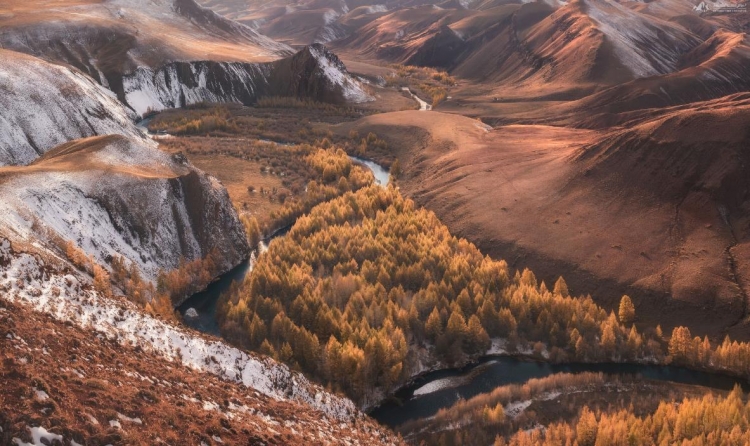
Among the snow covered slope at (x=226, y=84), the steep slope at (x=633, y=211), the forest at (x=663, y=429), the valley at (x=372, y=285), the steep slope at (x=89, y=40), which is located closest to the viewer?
the valley at (x=372, y=285)

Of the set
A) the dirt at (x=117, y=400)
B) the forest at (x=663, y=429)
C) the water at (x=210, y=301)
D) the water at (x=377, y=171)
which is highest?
the dirt at (x=117, y=400)

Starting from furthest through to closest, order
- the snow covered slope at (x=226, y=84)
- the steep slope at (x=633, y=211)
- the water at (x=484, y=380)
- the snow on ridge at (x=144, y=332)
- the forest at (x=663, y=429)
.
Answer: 1. the snow covered slope at (x=226, y=84)
2. the steep slope at (x=633, y=211)
3. the water at (x=484, y=380)
4. the forest at (x=663, y=429)
5. the snow on ridge at (x=144, y=332)

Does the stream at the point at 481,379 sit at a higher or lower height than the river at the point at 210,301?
higher

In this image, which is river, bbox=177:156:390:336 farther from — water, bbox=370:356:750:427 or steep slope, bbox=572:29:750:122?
steep slope, bbox=572:29:750:122

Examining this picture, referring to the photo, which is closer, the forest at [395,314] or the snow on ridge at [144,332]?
the snow on ridge at [144,332]

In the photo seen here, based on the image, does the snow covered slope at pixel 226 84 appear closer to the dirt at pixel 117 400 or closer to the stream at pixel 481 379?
the stream at pixel 481 379

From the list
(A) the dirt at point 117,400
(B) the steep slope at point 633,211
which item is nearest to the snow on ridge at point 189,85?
(B) the steep slope at point 633,211

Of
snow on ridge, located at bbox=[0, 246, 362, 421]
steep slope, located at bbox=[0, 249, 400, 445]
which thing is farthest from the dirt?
snow on ridge, located at bbox=[0, 246, 362, 421]
